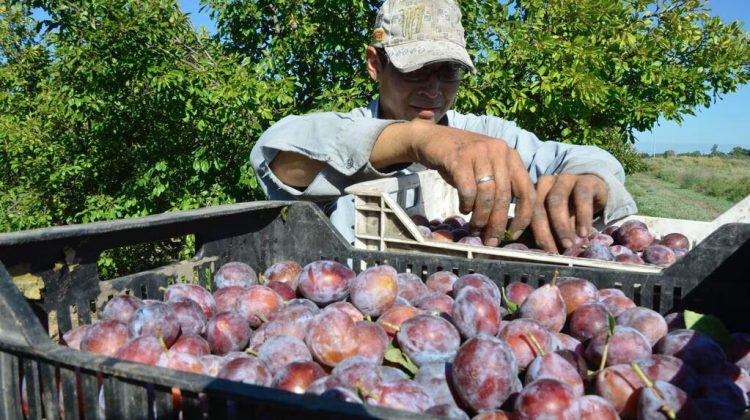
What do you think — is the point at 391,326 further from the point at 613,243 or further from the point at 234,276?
the point at 613,243

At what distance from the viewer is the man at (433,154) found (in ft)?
5.21

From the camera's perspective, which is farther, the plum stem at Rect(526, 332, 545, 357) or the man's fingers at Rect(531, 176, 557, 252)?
the man's fingers at Rect(531, 176, 557, 252)

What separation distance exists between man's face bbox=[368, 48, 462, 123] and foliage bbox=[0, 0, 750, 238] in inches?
72.5

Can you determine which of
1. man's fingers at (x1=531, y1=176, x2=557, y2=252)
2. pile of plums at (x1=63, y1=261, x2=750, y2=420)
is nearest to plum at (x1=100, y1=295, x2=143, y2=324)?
pile of plums at (x1=63, y1=261, x2=750, y2=420)

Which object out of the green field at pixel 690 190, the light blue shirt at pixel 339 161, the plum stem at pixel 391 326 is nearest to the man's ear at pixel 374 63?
the light blue shirt at pixel 339 161

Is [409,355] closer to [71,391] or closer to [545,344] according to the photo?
[545,344]

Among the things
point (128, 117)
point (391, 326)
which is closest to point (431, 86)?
point (391, 326)

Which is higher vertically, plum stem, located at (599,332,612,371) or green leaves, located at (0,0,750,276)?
green leaves, located at (0,0,750,276)

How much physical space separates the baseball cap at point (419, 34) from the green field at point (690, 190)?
13178 millimetres

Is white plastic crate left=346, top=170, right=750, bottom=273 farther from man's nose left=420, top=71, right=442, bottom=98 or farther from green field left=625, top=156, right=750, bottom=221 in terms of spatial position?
green field left=625, top=156, right=750, bottom=221

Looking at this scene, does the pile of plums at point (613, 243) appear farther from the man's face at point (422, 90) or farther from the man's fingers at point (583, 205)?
the man's face at point (422, 90)

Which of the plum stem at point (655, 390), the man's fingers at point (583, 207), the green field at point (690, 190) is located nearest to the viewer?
the plum stem at point (655, 390)

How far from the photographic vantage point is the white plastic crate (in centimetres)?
150

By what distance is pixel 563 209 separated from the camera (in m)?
1.71
